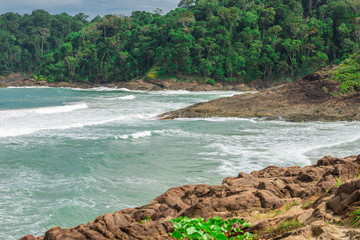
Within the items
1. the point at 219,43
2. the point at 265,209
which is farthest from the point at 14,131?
the point at 219,43

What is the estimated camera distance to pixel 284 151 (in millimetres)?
14852

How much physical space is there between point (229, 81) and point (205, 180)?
54166 millimetres

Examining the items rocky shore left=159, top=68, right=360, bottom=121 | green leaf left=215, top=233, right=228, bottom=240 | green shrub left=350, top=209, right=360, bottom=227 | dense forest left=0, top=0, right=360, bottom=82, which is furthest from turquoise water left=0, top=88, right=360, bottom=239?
dense forest left=0, top=0, right=360, bottom=82

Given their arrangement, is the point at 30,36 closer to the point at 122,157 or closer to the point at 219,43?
the point at 219,43

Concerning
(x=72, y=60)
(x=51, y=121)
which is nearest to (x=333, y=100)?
(x=51, y=121)

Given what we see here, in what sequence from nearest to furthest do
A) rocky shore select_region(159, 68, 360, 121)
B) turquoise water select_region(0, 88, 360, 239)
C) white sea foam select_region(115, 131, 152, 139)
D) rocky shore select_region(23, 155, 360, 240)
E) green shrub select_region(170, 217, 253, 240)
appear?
green shrub select_region(170, 217, 253, 240) → rocky shore select_region(23, 155, 360, 240) → turquoise water select_region(0, 88, 360, 239) → white sea foam select_region(115, 131, 152, 139) → rocky shore select_region(159, 68, 360, 121)

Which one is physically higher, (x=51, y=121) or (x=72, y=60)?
(x=72, y=60)

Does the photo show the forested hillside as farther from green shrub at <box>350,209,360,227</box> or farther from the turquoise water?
green shrub at <box>350,209,360,227</box>

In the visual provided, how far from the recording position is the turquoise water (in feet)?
30.2

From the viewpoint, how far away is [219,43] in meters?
65.2

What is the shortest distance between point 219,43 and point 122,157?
53.7 meters

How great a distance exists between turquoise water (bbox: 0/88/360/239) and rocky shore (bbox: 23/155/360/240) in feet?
7.67

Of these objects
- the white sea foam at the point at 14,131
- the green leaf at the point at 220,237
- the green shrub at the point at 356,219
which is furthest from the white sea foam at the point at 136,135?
the green shrub at the point at 356,219

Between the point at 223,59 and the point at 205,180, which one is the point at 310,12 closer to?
the point at 223,59
